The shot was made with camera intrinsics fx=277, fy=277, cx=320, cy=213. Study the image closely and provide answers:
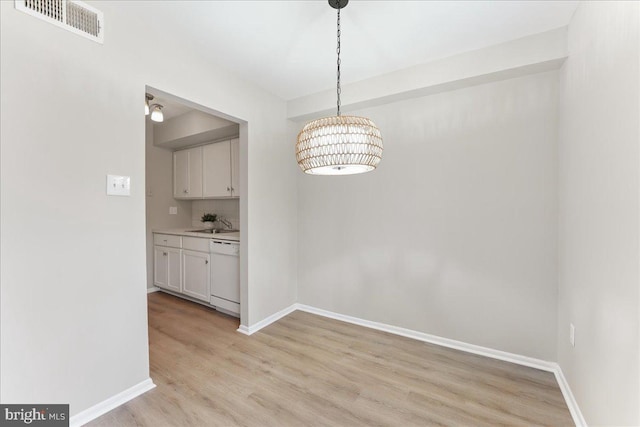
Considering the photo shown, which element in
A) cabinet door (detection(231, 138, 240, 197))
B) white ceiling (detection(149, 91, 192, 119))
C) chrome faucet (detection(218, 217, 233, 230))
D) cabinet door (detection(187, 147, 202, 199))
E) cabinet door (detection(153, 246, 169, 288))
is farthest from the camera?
chrome faucet (detection(218, 217, 233, 230))

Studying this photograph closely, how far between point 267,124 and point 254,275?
5.04 ft

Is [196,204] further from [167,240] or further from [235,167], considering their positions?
[235,167]

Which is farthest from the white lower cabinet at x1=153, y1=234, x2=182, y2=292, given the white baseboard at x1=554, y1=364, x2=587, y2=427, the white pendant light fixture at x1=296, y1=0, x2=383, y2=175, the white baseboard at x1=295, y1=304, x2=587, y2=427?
the white baseboard at x1=554, y1=364, x2=587, y2=427

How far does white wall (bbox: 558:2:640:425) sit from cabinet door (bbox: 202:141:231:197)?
328cm

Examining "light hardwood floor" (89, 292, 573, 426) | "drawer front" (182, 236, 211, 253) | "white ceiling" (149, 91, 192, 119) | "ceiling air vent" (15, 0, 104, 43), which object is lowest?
"light hardwood floor" (89, 292, 573, 426)

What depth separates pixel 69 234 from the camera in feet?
4.89

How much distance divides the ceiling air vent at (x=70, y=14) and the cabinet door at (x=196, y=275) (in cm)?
223

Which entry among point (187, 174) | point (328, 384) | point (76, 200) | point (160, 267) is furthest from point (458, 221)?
point (160, 267)

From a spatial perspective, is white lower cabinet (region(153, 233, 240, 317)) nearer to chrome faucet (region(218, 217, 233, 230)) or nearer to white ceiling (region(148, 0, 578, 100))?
chrome faucet (region(218, 217, 233, 230))

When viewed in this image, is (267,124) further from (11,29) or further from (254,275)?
(11,29)

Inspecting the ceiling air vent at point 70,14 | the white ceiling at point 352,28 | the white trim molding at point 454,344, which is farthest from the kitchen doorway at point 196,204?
the ceiling air vent at point 70,14

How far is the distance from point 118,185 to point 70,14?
0.93 m

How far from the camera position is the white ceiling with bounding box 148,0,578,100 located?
167 cm

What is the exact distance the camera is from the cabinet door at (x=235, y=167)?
344 cm
